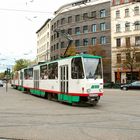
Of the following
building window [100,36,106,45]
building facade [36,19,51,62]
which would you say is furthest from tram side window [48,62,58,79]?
building facade [36,19,51,62]

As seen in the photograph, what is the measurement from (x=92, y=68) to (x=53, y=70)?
201 inches

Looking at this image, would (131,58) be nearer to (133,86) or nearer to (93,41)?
(133,86)

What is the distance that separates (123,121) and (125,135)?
3.13 meters

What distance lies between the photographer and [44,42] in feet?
332

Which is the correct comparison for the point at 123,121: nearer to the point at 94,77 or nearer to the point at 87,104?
the point at 94,77

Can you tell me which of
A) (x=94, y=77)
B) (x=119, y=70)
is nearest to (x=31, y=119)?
(x=94, y=77)

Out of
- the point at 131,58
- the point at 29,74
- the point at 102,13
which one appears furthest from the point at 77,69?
the point at 102,13

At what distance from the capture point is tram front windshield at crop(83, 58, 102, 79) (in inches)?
752

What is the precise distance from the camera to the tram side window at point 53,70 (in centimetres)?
2301

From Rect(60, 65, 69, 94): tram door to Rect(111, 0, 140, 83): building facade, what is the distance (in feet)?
123

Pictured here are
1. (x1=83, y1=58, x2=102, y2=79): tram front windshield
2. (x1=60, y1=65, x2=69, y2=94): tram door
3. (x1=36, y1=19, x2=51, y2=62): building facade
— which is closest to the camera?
(x1=83, y1=58, x2=102, y2=79): tram front windshield

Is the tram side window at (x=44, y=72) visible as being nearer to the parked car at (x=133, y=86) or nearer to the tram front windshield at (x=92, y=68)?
the tram front windshield at (x=92, y=68)

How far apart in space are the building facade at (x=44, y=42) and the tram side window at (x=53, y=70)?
63383mm

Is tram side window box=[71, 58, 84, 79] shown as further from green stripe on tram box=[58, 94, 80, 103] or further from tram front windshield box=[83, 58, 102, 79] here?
green stripe on tram box=[58, 94, 80, 103]
